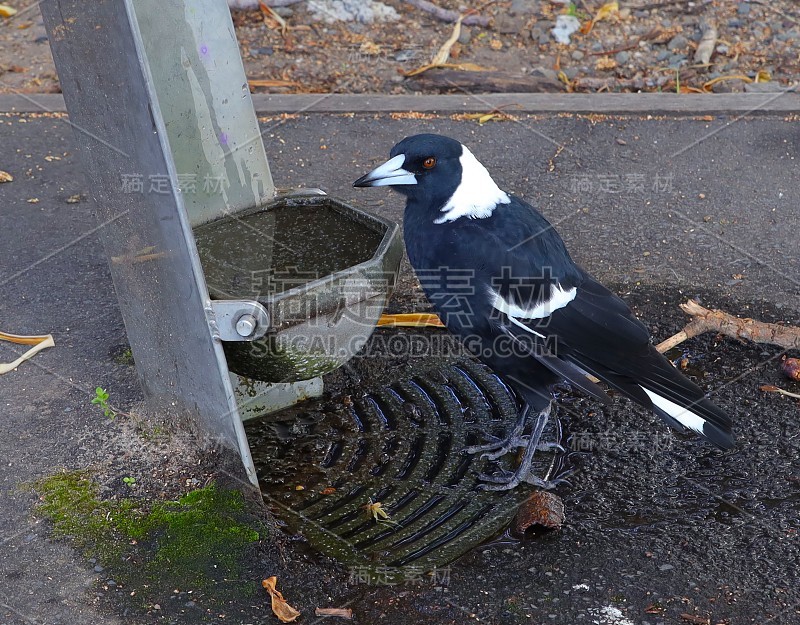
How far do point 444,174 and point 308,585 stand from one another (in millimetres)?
1100

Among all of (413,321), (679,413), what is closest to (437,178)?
(413,321)

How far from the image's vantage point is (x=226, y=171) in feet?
8.29

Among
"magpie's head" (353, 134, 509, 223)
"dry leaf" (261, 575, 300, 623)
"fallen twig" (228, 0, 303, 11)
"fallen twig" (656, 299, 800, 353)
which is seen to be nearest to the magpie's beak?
"magpie's head" (353, 134, 509, 223)

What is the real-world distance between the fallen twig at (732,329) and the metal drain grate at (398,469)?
1.75ft

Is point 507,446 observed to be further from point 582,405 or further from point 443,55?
point 443,55

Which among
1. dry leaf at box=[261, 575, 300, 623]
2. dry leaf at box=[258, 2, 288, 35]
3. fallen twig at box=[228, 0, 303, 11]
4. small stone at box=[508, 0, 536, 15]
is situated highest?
fallen twig at box=[228, 0, 303, 11]

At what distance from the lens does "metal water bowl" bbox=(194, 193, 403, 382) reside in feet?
6.81

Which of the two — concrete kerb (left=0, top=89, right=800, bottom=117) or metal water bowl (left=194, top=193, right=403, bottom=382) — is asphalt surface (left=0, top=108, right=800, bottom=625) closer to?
concrete kerb (left=0, top=89, right=800, bottom=117)

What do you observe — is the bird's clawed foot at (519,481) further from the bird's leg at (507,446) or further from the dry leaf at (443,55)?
the dry leaf at (443,55)

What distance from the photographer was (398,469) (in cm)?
229

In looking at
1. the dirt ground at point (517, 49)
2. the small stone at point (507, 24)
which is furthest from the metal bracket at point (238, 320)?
the small stone at point (507, 24)

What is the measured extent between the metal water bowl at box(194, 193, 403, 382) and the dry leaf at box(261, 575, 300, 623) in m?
0.52

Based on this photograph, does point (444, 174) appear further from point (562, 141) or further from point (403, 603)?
point (562, 141)

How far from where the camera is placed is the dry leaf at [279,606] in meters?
1.80
